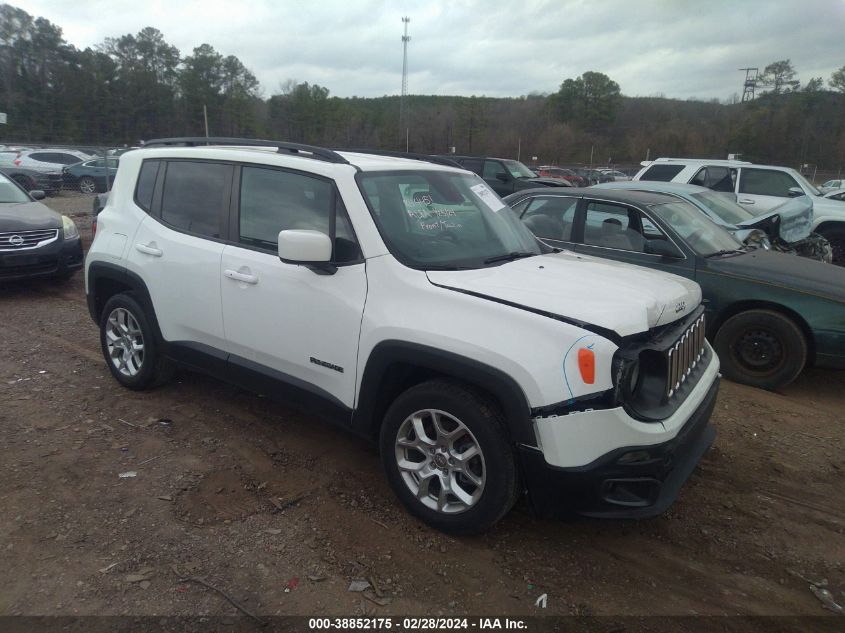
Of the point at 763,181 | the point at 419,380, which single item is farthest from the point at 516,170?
the point at 419,380

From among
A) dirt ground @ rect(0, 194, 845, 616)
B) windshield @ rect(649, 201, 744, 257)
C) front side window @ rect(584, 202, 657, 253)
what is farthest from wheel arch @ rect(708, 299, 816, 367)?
front side window @ rect(584, 202, 657, 253)

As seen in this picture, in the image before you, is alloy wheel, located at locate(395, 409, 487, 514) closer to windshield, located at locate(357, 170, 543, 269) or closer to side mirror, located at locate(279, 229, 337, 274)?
windshield, located at locate(357, 170, 543, 269)

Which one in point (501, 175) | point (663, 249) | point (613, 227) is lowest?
point (663, 249)

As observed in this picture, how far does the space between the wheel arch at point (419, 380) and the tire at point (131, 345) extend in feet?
6.79

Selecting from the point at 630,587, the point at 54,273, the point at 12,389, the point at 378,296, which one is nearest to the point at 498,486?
the point at 630,587

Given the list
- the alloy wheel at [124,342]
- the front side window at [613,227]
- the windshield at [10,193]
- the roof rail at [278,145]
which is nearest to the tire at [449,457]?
the roof rail at [278,145]

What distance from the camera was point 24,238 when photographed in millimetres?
7387

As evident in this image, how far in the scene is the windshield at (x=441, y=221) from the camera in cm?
325

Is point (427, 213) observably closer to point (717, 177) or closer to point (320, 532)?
point (320, 532)

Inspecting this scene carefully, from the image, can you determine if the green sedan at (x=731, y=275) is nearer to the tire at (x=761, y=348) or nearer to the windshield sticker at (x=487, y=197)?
the tire at (x=761, y=348)

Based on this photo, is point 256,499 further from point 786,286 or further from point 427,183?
point 786,286

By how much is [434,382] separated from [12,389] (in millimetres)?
3756

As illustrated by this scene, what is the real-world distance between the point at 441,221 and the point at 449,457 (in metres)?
1.39

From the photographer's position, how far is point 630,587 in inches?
108
